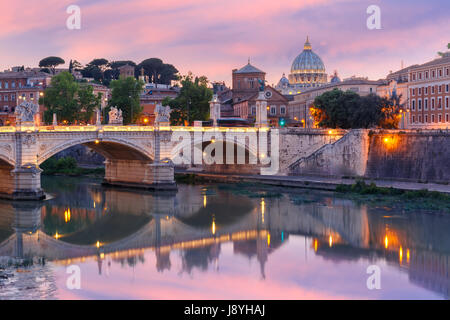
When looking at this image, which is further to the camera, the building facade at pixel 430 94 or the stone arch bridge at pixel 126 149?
the building facade at pixel 430 94

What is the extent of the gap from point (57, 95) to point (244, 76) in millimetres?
22619

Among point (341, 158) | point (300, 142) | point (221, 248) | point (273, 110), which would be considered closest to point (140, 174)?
point (300, 142)

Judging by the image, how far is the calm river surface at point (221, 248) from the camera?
14734 mm

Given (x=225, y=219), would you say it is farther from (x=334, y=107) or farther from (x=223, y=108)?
(x=223, y=108)

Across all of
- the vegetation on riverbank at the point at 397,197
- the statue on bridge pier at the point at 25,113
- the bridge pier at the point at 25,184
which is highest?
the statue on bridge pier at the point at 25,113

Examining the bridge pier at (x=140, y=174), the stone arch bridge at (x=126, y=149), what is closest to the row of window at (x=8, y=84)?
the stone arch bridge at (x=126, y=149)

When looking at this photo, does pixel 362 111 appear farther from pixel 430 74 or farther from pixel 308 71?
pixel 308 71

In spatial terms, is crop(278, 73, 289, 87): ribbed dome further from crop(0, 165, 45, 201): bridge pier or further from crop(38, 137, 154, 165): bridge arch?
crop(0, 165, 45, 201): bridge pier

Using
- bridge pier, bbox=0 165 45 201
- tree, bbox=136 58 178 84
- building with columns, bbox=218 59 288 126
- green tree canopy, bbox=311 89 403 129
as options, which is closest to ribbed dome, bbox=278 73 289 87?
tree, bbox=136 58 178 84

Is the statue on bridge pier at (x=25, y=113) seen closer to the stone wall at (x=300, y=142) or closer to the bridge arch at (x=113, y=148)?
the bridge arch at (x=113, y=148)

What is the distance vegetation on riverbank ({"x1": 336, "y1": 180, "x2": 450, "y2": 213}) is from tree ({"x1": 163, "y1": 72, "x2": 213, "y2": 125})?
20.5 m

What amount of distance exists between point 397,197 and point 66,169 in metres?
22.0

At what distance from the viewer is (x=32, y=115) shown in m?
27.1

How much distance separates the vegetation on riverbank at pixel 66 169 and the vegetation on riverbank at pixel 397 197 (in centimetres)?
1649
